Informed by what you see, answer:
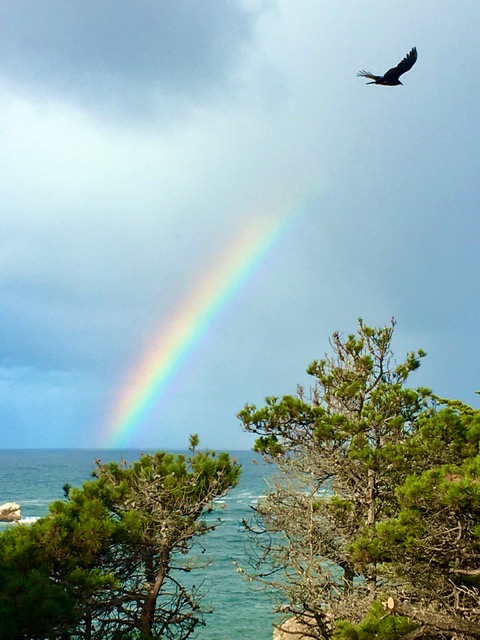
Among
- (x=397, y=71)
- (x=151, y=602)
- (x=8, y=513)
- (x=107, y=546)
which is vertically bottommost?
(x=8, y=513)

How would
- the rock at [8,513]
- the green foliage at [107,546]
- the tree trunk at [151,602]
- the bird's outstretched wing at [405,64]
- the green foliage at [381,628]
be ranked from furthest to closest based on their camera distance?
the rock at [8,513] → the tree trunk at [151,602] → the bird's outstretched wing at [405,64] → the green foliage at [107,546] → the green foliage at [381,628]

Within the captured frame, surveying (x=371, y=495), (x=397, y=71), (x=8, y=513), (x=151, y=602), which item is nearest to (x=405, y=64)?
(x=397, y=71)

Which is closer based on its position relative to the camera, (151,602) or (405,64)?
(405,64)

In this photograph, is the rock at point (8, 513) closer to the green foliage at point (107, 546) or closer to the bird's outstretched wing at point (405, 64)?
the green foliage at point (107, 546)

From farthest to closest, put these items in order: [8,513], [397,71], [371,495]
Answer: [8,513] → [371,495] → [397,71]

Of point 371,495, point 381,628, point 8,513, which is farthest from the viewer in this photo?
point 8,513

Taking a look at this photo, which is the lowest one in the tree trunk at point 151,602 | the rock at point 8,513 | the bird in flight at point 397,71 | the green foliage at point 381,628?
the rock at point 8,513

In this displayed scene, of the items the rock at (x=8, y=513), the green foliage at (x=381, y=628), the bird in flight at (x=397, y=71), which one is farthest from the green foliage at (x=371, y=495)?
the rock at (x=8, y=513)

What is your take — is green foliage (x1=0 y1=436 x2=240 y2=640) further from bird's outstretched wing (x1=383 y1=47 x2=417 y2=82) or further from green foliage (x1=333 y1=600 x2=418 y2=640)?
bird's outstretched wing (x1=383 y1=47 x2=417 y2=82)

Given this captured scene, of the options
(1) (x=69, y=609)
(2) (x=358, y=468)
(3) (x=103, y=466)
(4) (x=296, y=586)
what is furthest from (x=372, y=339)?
(1) (x=69, y=609)

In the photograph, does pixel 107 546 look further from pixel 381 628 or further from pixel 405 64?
pixel 405 64

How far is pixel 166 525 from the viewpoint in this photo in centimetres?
988

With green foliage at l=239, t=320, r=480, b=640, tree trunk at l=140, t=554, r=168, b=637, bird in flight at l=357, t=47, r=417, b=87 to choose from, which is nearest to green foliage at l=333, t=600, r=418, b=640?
green foliage at l=239, t=320, r=480, b=640

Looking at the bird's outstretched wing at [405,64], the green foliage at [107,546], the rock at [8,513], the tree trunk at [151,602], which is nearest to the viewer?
the green foliage at [107,546]
